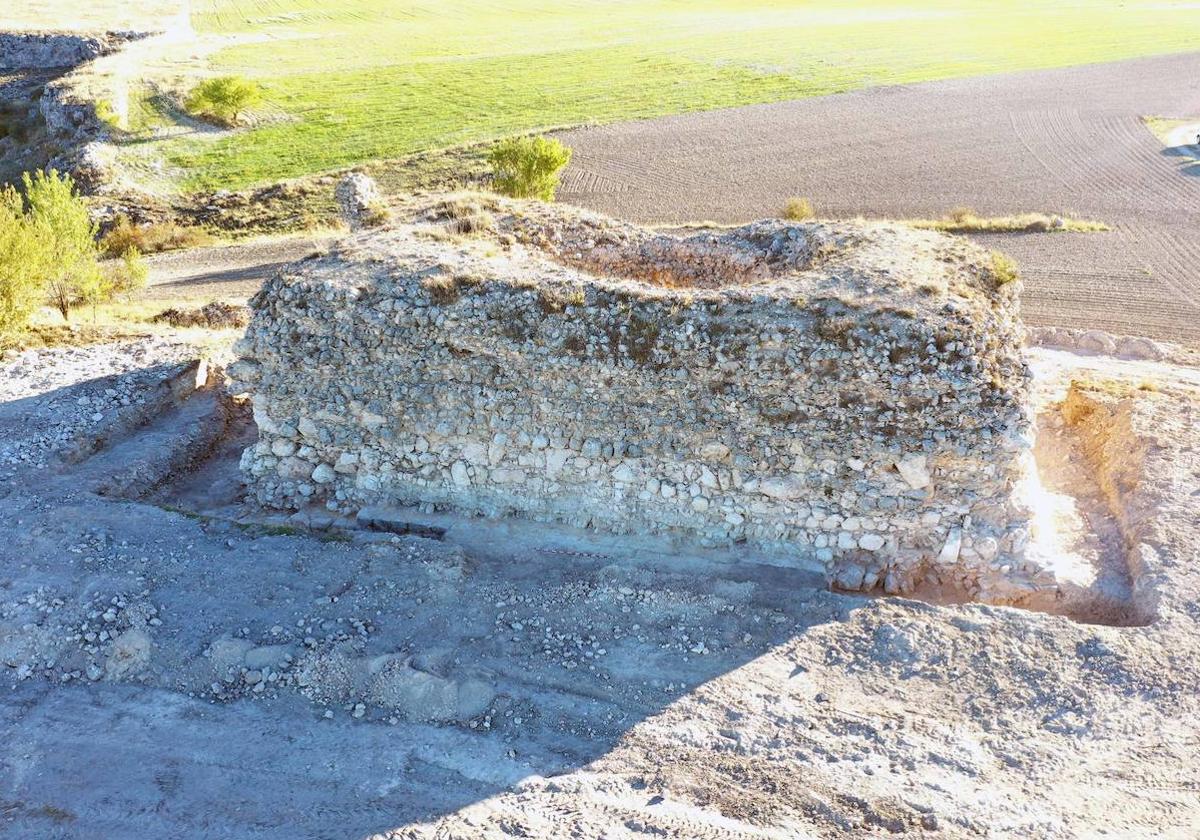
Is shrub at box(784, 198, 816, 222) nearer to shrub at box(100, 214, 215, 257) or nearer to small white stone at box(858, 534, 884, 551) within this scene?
shrub at box(100, 214, 215, 257)

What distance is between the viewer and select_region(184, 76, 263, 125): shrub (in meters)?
45.8

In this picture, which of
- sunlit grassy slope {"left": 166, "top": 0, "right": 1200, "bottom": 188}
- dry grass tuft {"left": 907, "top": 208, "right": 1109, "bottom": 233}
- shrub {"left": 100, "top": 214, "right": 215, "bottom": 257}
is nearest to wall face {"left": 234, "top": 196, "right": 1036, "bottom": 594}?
dry grass tuft {"left": 907, "top": 208, "right": 1109, "bottom": 233}

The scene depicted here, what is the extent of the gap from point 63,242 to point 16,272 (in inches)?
102

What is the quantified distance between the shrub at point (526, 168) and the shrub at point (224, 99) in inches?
845

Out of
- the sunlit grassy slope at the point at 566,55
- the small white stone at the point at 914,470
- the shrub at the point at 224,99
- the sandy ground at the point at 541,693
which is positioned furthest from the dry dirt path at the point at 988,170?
the shrub at the point at 224,99

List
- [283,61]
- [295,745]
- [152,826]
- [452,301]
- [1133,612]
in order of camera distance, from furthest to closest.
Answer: [283,61]
[452,301]
[1133,612]
[295,745]
[152,826]

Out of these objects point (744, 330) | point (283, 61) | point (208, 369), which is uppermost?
point (283, 61)

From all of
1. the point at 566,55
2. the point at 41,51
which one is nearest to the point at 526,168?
the point at 566,55

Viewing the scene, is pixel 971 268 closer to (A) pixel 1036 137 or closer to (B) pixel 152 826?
(B) pixel 152 826

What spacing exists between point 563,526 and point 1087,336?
548 inches

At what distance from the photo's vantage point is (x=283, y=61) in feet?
188

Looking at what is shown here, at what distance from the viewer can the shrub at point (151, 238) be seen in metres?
33.4

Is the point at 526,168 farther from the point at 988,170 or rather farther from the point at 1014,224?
the point at 988,170

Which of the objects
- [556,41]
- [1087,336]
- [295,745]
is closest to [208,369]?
[295,745]
